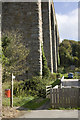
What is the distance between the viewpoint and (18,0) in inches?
437

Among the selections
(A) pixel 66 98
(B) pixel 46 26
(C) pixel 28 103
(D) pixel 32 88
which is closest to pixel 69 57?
(B) pixel 46 26

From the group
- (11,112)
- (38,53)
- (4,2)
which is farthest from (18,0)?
(11,112)

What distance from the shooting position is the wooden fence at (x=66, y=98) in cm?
638

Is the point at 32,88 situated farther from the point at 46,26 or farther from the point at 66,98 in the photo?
the point at 46,26

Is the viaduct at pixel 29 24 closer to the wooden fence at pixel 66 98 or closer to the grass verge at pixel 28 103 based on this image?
the grass verge at pixel 28 103

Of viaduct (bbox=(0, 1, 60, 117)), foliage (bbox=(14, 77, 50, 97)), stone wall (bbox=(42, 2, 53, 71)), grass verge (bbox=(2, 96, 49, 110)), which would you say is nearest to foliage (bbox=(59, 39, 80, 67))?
stone wall (bbox=(42, 2, 53, 71))

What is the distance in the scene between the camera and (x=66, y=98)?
6.39m

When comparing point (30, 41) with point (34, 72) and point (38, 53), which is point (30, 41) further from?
point (34, 72)

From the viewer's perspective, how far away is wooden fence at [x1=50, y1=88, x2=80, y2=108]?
6.38 metres

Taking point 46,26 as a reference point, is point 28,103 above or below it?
below

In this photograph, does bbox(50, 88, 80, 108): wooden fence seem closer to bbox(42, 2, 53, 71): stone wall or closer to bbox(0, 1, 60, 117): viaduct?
bbox(0, 1, 60, 117): viaduct

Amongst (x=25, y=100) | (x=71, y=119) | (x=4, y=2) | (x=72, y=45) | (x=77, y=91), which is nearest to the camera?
(x=71, y=119)

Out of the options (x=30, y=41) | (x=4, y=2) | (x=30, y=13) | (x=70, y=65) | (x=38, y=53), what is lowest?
(x=70, y=65)

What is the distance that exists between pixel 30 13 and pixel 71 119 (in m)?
8.17
